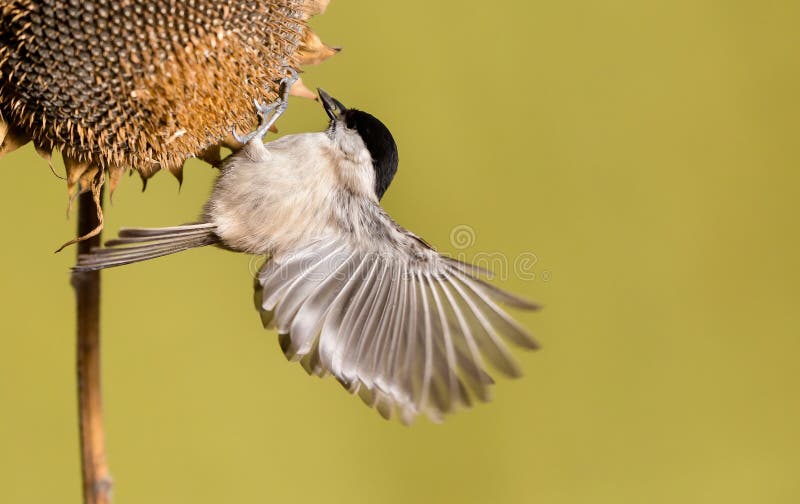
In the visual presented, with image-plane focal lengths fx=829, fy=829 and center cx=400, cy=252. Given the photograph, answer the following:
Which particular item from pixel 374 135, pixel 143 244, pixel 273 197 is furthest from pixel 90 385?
pixel 374 135

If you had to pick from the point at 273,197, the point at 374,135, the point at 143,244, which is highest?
the point at 374,135

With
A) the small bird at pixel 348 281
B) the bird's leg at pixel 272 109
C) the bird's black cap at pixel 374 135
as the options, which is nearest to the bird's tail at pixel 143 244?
the small bird at pixel 348 281

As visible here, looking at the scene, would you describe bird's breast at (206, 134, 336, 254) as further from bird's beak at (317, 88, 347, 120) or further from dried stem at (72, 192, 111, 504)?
dried stem at (72, 192, 111, 504)

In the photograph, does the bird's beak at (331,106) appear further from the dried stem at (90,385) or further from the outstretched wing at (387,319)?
the dried stem at (90,385)

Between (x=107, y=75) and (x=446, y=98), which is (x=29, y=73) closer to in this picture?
(x=107, y=75)

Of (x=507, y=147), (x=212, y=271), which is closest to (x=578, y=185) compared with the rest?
(x=507, y=147)

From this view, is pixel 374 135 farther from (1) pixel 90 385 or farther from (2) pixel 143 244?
(1) pixel 90 385
